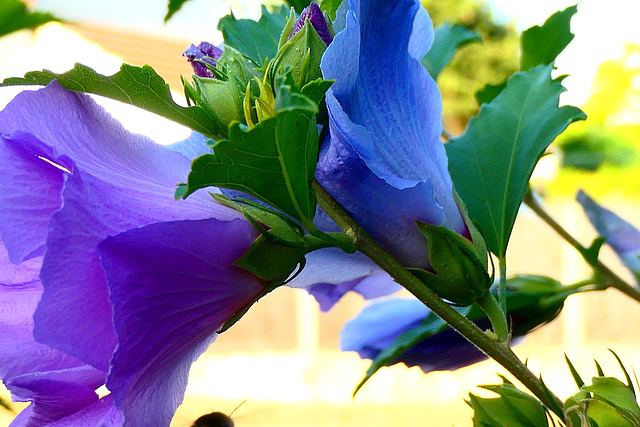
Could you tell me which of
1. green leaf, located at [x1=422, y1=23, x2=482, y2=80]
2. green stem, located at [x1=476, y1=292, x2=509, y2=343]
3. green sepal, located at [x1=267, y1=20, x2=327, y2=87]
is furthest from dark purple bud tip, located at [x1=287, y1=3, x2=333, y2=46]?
green leaf, located at [x1=422, y1=23, x2=482, y2=80]

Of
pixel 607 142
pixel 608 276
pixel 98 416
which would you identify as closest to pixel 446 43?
pixel 608 276

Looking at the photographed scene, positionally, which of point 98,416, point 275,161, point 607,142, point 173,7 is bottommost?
point 98,416

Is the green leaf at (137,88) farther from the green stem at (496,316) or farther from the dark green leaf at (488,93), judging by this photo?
the dark green leaf at (488,93)

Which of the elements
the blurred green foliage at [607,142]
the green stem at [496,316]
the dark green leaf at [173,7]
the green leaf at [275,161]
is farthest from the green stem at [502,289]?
the blurred green foliage at [607,142]

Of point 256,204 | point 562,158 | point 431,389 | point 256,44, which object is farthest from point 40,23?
point 562,158

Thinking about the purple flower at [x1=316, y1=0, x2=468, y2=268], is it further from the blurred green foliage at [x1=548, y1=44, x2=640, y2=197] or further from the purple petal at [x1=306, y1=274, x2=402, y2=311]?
the blurred green foliage at [x1=548, y1=44, x2=640, y2=197]

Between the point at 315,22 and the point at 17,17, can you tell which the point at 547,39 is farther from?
the point at 17,17
